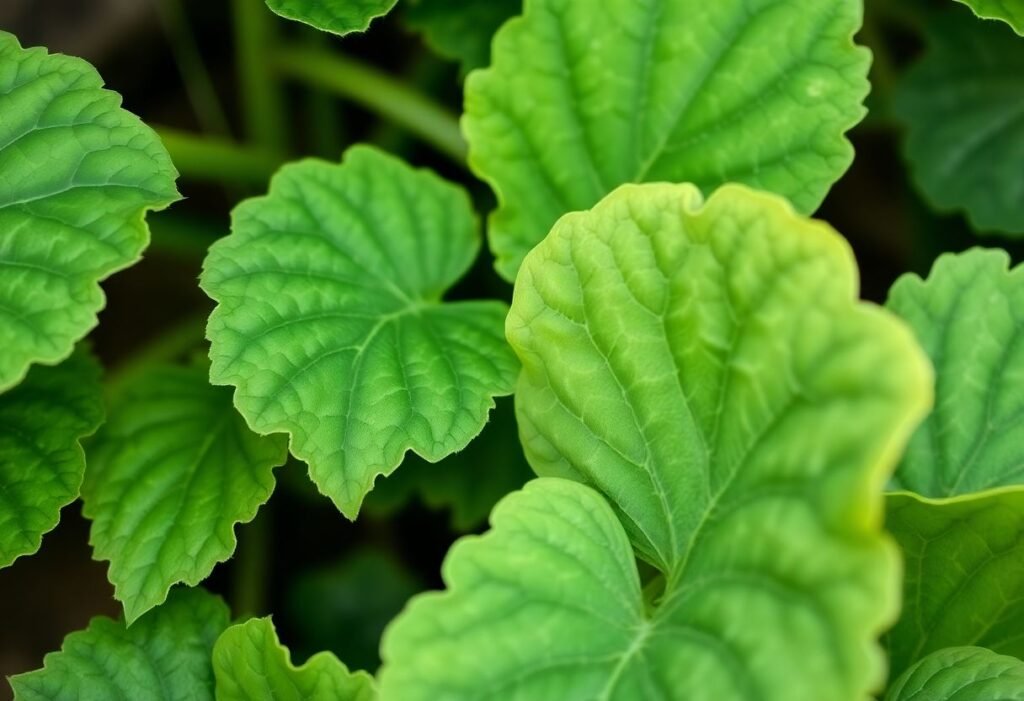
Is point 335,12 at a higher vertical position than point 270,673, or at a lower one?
higher

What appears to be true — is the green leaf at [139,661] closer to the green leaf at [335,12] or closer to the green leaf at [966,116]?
the green leaf at [335,12]

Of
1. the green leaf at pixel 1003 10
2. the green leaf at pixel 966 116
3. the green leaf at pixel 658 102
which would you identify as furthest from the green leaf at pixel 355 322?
the green leaf at pixel 966 116

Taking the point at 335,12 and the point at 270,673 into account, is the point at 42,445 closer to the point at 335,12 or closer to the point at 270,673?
the point at 270,673

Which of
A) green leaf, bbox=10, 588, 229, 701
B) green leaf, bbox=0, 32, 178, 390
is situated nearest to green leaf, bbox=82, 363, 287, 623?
green leaf, bbox=10, 588, 229, 701

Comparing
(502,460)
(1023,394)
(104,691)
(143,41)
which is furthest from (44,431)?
(143,41)

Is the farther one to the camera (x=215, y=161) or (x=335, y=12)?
(x=215, y=161)

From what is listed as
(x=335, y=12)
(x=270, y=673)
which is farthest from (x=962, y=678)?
(x=335, y=12)
